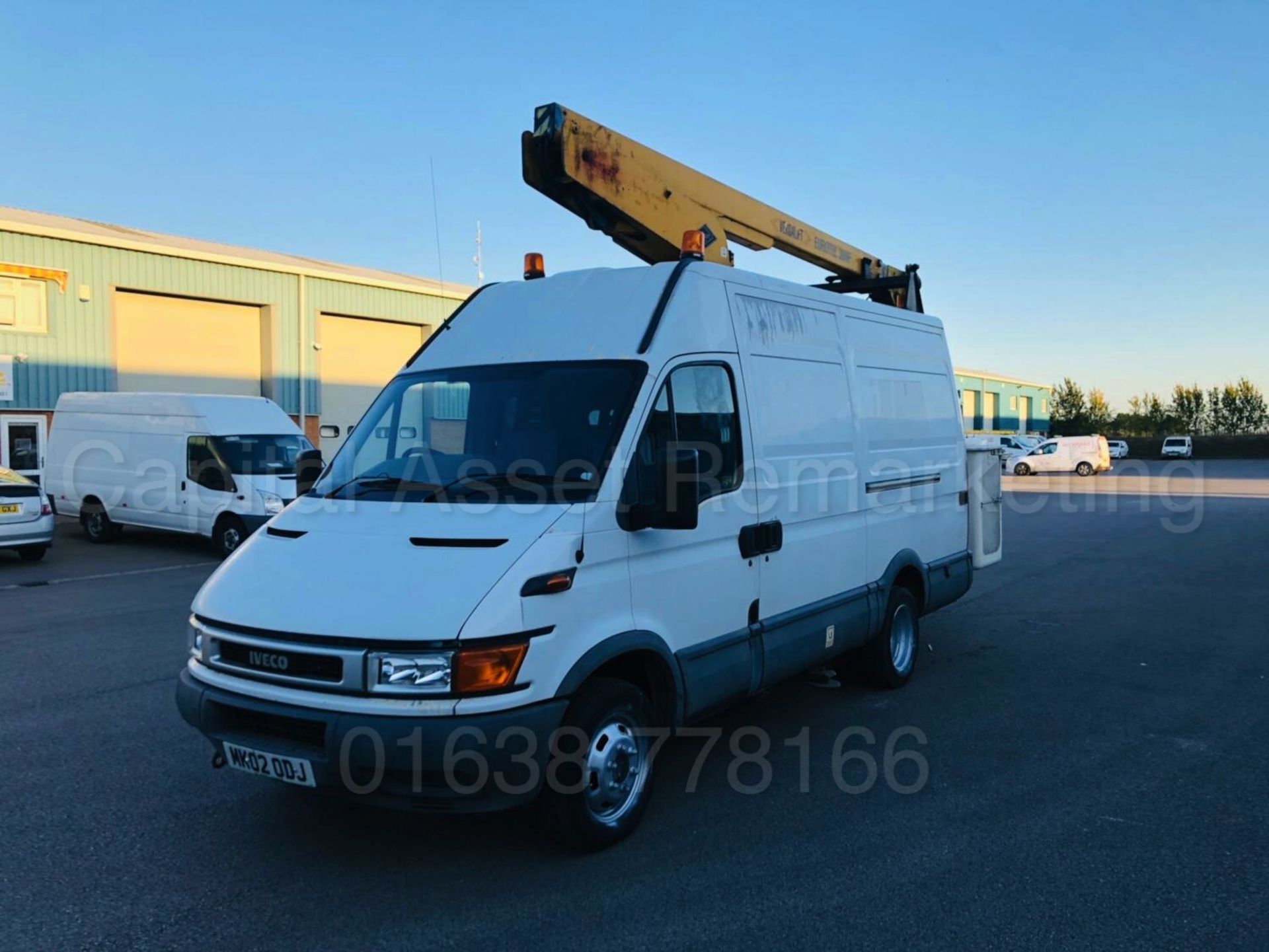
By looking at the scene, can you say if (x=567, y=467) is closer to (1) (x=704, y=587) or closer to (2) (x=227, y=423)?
(1) (x=704, y=587)

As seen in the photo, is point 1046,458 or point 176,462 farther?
point 1046,458

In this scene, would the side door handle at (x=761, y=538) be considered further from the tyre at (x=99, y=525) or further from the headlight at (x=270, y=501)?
the tyre at (x=99, y=525)

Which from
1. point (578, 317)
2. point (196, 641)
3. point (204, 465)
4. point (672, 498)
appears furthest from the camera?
point (204, 465)

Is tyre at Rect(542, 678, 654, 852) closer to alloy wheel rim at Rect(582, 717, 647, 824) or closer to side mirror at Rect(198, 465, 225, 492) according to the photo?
alloy wheel rim at Rect(582, 717, 647, 824)

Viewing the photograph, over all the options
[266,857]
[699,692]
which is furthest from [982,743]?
[266,857]

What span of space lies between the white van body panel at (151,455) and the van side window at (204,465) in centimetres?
9

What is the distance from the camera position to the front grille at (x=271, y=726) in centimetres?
388

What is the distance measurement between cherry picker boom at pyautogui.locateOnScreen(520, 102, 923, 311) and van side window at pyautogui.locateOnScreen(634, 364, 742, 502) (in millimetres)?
1865

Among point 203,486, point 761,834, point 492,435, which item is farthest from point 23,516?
point 761,834

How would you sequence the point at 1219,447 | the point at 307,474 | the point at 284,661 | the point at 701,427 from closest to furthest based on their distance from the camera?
1. the point at 284,661
2. the point at 701,427
3. the point at 307,474
4. the point at 1219,447

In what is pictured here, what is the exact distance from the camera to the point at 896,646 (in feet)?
23.4

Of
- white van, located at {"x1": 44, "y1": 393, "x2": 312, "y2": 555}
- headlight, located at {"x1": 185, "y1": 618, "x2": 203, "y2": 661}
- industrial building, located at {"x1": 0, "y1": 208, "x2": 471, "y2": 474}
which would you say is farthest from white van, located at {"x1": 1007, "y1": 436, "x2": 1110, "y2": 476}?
headlight, located at {"x1": 185, "y1": 618, "x2": 203, "y2": 661}

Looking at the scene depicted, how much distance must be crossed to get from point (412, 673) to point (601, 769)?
102cm

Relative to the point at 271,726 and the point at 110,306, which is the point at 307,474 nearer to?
the point at 271,726
